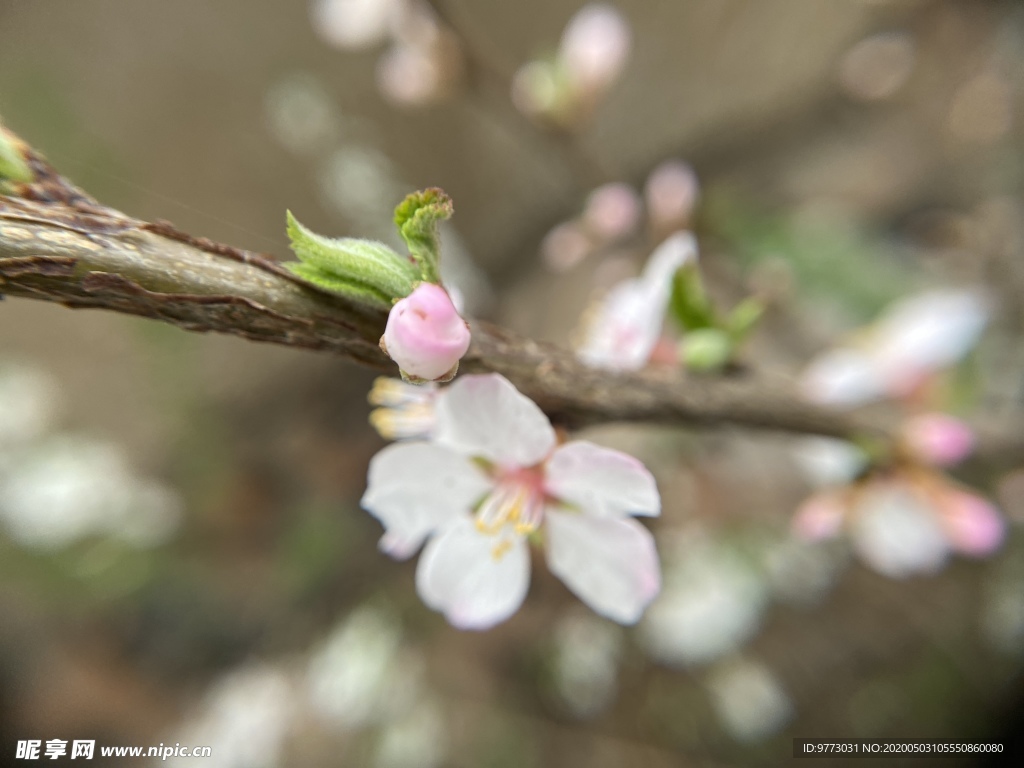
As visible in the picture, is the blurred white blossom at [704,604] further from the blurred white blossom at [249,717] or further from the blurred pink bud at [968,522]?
the blurred white blossom at [249,717]

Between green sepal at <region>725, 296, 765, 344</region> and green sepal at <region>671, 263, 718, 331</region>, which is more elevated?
green sepal at <region>671, 263, 718, 331</region>

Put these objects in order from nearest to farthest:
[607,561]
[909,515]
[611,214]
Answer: [607,561], [909,515], [611,214]

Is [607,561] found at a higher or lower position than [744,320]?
lower

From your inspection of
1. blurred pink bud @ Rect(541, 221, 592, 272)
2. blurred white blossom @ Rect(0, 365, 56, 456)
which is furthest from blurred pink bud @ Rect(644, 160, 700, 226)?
blurred white blossom @ Rect(0, 365, 56, 456)

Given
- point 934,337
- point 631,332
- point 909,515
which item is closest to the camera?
point 631,332

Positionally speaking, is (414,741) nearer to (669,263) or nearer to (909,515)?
(909,515)

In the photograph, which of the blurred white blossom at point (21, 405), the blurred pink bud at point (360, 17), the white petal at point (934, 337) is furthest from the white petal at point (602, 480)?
the blurred white blossom at point (21, 405)

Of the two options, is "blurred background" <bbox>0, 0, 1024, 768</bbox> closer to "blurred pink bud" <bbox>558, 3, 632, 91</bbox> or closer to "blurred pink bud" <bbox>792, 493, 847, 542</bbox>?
"blurred pink bud" <bbox>558, 3, 632, 91</bbox>

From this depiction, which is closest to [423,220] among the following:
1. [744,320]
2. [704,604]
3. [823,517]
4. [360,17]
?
[744,320]
